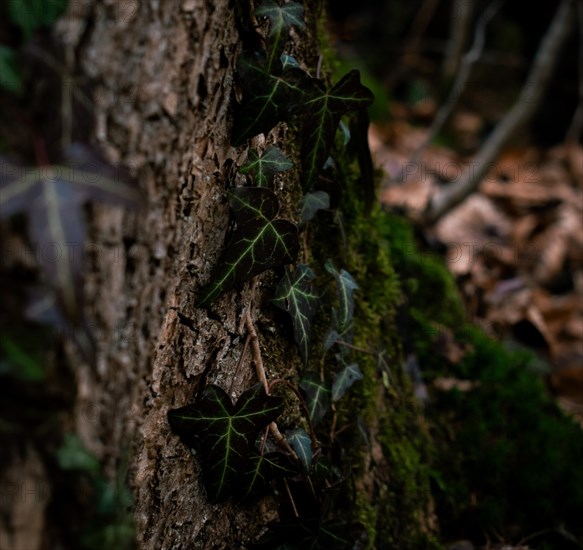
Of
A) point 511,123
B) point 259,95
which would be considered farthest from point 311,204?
point 511,123

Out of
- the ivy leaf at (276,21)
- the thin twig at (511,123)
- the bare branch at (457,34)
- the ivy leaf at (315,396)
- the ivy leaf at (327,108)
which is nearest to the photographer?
the ivy leaf at (276,21)

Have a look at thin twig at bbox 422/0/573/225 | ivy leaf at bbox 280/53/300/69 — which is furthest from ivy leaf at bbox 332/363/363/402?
thin twig at bbox 422/0/573/225

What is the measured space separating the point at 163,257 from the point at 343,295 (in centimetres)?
59

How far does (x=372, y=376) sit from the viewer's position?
1564 millimetres

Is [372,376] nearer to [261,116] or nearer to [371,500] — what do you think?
[371,500]

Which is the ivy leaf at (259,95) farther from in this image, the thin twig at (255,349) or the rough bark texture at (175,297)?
the thin twig at (255,349)

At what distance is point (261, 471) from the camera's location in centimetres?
117

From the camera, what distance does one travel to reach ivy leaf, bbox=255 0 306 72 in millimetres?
1060

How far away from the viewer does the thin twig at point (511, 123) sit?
3293mm

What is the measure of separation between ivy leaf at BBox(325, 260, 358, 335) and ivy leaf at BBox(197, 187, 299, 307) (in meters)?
0.25

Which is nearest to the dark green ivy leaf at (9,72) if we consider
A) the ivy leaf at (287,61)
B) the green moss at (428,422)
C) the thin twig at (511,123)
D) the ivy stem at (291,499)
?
the ivy leaf at (287,61)

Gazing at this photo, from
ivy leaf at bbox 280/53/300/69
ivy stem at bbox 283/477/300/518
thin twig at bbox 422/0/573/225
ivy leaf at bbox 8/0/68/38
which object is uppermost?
thin twig at bbox 422/0/573/225

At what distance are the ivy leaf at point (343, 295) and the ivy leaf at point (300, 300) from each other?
10 cm

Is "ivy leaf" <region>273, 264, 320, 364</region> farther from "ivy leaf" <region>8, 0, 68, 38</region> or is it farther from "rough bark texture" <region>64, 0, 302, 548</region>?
"ivy leaf" <region>8, 0, 68, 38</region>
